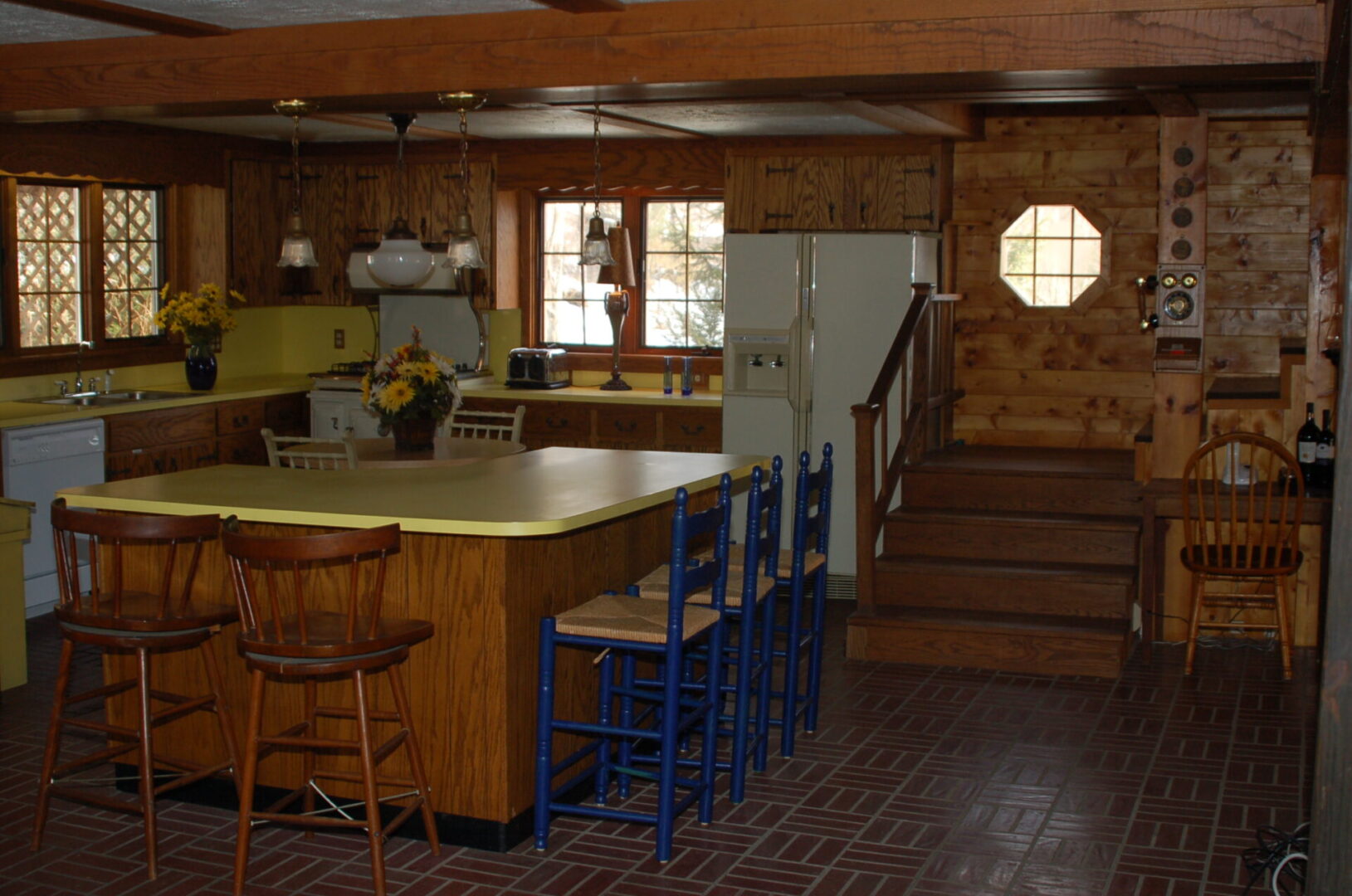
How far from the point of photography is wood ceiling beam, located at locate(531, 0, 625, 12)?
3.99 m

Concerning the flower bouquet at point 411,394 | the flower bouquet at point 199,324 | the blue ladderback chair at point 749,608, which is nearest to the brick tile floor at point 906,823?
the blue ladderback chair at point 749,608

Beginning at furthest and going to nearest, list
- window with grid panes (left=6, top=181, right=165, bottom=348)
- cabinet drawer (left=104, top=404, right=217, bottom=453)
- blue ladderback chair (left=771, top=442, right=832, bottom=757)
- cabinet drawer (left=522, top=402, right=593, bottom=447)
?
cabinet drawer (left=522, top=402, right=593, bottom=447) < window with grid panes (left=6, top=181, right=165, bottom=348) < cabinet drawer (left=104, top=404, right=217, bottom=453) < blue ladderback chair (left=771, top=442, right=832, bottom=757)

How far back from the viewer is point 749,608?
157 inches

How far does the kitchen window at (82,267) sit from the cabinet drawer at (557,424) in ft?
7.20

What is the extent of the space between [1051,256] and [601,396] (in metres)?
2.54

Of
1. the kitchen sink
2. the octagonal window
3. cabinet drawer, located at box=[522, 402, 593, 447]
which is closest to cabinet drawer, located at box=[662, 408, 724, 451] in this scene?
cabinet drawer, located at box=[522, 402, 593, 447]

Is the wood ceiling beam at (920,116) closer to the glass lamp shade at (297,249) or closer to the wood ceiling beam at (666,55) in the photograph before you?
the wood ceiling beam at (666,55)

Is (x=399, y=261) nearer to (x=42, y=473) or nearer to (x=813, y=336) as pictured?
(x=42, y=473)

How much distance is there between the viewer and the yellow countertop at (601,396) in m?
7.59

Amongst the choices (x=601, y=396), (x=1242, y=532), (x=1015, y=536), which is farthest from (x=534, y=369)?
(x=1242, y=532)

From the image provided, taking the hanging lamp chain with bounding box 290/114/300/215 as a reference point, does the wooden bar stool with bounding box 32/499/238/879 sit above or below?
below

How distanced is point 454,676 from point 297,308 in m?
5.78

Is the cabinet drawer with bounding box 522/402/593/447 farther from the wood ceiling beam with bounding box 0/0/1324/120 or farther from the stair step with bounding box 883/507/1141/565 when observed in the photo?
the wood ceiling beam with bounding box 0/0/1324/120

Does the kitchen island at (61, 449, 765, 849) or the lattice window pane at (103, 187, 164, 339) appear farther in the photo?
the lattice window pane at (103, 187, 164, 339)
